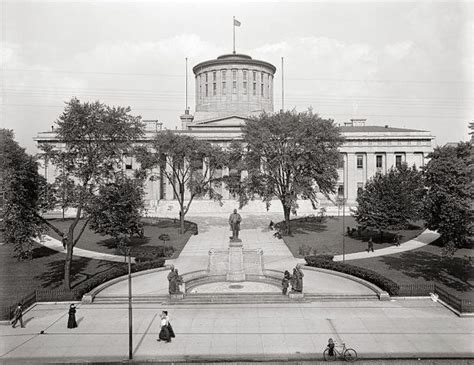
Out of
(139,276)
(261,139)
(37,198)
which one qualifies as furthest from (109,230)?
(261,139)

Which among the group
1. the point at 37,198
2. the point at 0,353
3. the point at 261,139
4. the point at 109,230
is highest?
the point at 261,139

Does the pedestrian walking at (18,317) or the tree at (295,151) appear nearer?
the pedestrian walking at (18,317)

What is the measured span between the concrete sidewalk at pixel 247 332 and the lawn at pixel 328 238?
13.0m

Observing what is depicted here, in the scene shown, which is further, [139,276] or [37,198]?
[139,276]

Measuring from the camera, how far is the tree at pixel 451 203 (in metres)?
27.0

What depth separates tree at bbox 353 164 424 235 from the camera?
38.2 metres

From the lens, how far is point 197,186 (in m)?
44.3

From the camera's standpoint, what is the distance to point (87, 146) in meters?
25.9

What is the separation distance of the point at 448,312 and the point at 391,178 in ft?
65.6

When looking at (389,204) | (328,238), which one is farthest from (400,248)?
(328,238)

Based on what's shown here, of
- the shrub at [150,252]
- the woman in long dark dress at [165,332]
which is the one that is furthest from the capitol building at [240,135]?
the woman in long dark dress at [165,332]

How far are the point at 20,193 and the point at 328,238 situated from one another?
2678cm

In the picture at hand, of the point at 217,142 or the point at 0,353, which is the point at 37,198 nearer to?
the point at 0,353

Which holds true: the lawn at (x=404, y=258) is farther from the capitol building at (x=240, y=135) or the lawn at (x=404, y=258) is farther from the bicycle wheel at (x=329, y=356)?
the capitol building at (x=240, y=135)
